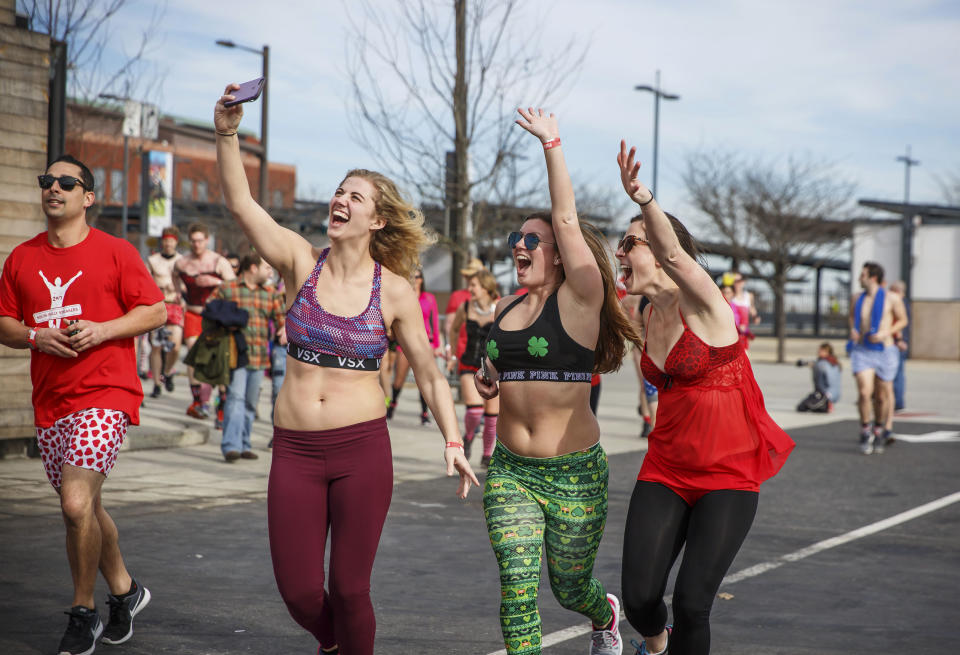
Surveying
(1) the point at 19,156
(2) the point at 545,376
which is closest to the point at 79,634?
(2) the point at 545,376

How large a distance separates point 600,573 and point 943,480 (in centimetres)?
526

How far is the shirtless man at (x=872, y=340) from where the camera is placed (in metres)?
11.7

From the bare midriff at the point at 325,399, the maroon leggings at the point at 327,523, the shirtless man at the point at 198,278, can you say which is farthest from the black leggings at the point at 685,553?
the shirtless man at the point at 198,278

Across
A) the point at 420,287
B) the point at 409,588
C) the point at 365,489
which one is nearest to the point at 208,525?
the point at 409,588

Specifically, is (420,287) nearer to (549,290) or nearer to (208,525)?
(208,525)

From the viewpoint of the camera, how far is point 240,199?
397cm

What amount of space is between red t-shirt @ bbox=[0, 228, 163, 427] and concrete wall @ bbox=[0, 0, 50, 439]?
202 inches

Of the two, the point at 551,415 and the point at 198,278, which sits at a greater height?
the point at 198,278

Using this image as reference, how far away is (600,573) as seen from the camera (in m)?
6.32

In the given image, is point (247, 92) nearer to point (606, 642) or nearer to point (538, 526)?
point (538, 526)

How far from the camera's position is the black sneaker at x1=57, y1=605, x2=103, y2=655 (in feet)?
14.8

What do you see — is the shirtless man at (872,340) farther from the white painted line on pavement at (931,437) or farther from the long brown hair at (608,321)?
the long brown hair at (608,321)

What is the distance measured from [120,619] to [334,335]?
1.88 meters

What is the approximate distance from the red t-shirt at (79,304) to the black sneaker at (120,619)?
30.7 inches
